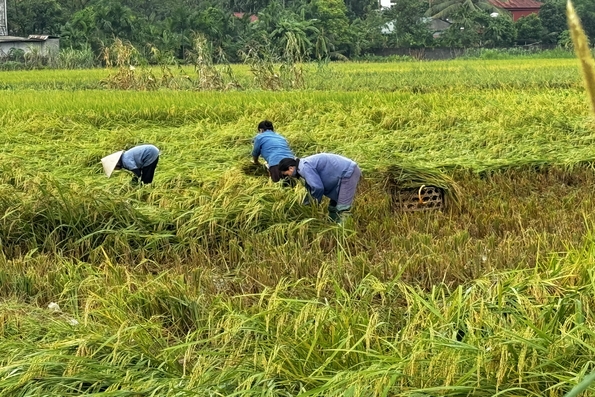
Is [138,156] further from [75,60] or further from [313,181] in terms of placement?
[75,60]

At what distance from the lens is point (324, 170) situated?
17.5ft

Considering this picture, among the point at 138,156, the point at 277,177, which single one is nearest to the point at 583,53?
the point at 277,177

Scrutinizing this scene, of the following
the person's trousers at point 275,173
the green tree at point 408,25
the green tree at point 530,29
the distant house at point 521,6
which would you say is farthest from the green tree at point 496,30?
the person's trousers at point 275,173

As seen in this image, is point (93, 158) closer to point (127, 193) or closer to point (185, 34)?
point (127, 193)

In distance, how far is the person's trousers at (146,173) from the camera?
6.14 m

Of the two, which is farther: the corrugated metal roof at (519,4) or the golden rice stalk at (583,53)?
the corrugated metal roof at (519,4)

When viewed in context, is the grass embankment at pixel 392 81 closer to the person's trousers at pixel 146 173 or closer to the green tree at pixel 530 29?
the person's trousers at pixel 146 173

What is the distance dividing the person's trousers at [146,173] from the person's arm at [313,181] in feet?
4.92

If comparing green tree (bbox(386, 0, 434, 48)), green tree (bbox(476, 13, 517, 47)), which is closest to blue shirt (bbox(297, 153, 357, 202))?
green tree (bbox(476, 13, 517, 47))

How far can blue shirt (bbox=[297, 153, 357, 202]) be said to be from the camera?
17.3 feet

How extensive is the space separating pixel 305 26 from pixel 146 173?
24.4 m

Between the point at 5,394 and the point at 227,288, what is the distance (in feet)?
5.74

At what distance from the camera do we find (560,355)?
7.70ft

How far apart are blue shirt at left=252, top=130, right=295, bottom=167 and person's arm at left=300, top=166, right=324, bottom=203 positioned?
484 mm
